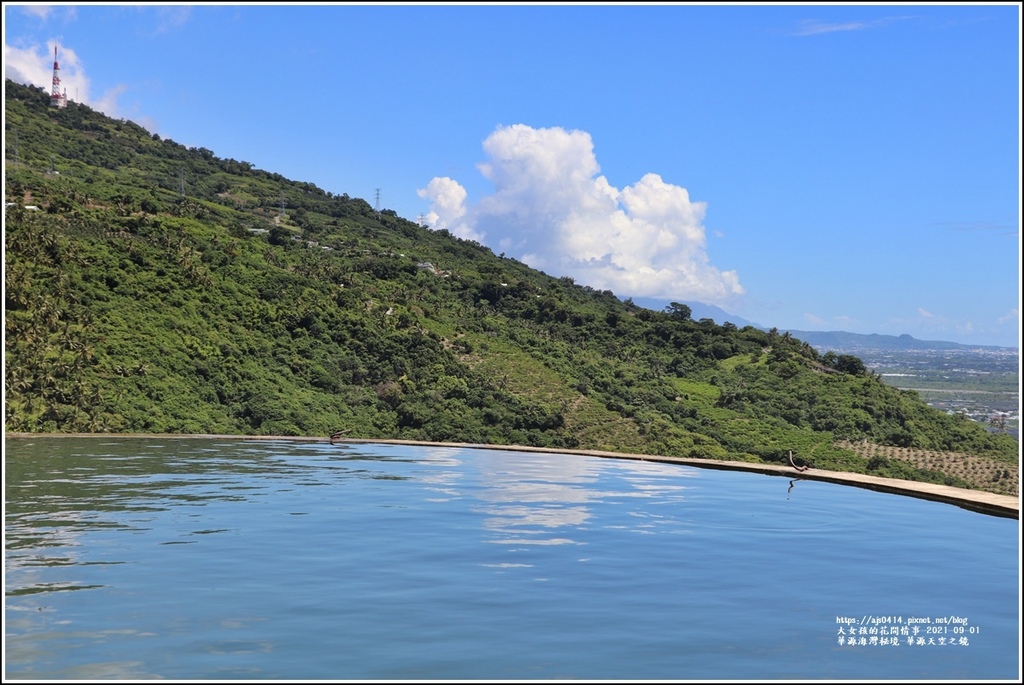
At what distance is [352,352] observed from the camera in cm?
4347

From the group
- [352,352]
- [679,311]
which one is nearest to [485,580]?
[352,352]

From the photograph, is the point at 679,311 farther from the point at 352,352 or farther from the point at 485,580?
the point at 485,580

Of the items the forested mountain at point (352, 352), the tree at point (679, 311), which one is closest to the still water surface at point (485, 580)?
the forested mountain at point (352, 352)

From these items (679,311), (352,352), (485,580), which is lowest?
(485,580)

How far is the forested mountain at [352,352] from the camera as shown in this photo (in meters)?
33.5

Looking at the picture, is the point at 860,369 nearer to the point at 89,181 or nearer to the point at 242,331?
the point at 242,331

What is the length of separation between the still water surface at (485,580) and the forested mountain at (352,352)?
1615cm

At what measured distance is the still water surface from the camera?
7.24 meters

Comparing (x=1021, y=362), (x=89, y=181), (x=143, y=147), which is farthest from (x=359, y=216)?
(x=1021, y=362)

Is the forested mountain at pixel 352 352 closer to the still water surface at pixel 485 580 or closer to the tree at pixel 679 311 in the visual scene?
the tree at pixel 679 311

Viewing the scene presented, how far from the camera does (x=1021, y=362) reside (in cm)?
895

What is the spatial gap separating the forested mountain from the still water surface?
53.0 feet

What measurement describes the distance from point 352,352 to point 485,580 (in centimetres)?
3443

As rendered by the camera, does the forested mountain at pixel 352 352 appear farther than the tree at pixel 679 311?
No
